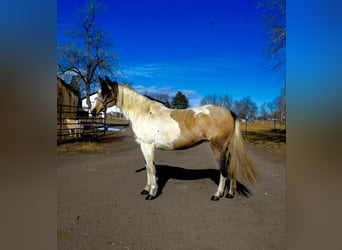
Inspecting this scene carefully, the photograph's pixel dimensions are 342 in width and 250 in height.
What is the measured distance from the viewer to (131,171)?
4.29m

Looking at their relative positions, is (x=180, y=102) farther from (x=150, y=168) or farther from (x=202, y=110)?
(x=150, y=168)

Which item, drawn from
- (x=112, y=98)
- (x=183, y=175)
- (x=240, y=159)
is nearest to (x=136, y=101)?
(x=112, y=98)

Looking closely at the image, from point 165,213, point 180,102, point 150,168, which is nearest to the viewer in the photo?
point 165,213

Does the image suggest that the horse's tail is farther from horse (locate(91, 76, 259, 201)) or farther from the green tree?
the green tree

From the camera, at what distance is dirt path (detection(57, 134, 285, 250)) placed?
6.06 feet

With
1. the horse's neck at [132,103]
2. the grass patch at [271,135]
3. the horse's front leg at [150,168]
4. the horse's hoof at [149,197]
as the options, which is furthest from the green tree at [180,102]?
the horse's hoof at [149,197]

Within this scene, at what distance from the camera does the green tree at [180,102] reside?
11.2 feet

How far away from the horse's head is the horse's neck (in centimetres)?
8

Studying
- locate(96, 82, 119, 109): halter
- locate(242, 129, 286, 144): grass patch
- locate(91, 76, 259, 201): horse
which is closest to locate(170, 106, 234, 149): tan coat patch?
locate(91, 76, 259, 201): horse

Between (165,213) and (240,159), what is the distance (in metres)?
1.14

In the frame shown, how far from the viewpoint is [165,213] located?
246 cm

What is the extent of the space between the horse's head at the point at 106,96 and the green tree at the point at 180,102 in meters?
0.87
